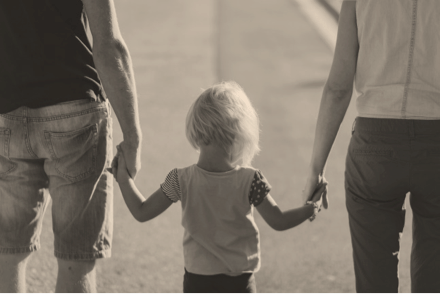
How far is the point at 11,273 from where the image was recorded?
3.25m

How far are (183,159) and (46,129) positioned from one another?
460 cm

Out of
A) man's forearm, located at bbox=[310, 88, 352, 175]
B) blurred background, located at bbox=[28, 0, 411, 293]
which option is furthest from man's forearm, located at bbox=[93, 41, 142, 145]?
blurred background, located at bbox=[28, 0, 411, 293]

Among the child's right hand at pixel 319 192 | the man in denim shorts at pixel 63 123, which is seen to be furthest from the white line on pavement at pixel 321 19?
the man in denim shorts at pixel 63 123

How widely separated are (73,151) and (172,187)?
420 mm

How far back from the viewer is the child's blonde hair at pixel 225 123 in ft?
10.1

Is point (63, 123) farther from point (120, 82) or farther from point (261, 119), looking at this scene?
point (261, 119)

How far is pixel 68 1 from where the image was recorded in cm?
306

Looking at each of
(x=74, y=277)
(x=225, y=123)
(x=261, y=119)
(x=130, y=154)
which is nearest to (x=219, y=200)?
(x=225, y=123)

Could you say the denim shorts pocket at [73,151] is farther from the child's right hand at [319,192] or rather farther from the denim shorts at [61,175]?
the child's right hand at [319,192]

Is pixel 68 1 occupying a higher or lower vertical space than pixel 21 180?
higher

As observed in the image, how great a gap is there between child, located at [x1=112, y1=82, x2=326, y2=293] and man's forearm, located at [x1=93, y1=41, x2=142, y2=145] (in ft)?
0.76

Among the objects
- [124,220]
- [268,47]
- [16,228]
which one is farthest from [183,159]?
[268,47]

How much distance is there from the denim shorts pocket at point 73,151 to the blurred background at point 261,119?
1.94 metres

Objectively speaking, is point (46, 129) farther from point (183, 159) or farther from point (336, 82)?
point (183, 159)
